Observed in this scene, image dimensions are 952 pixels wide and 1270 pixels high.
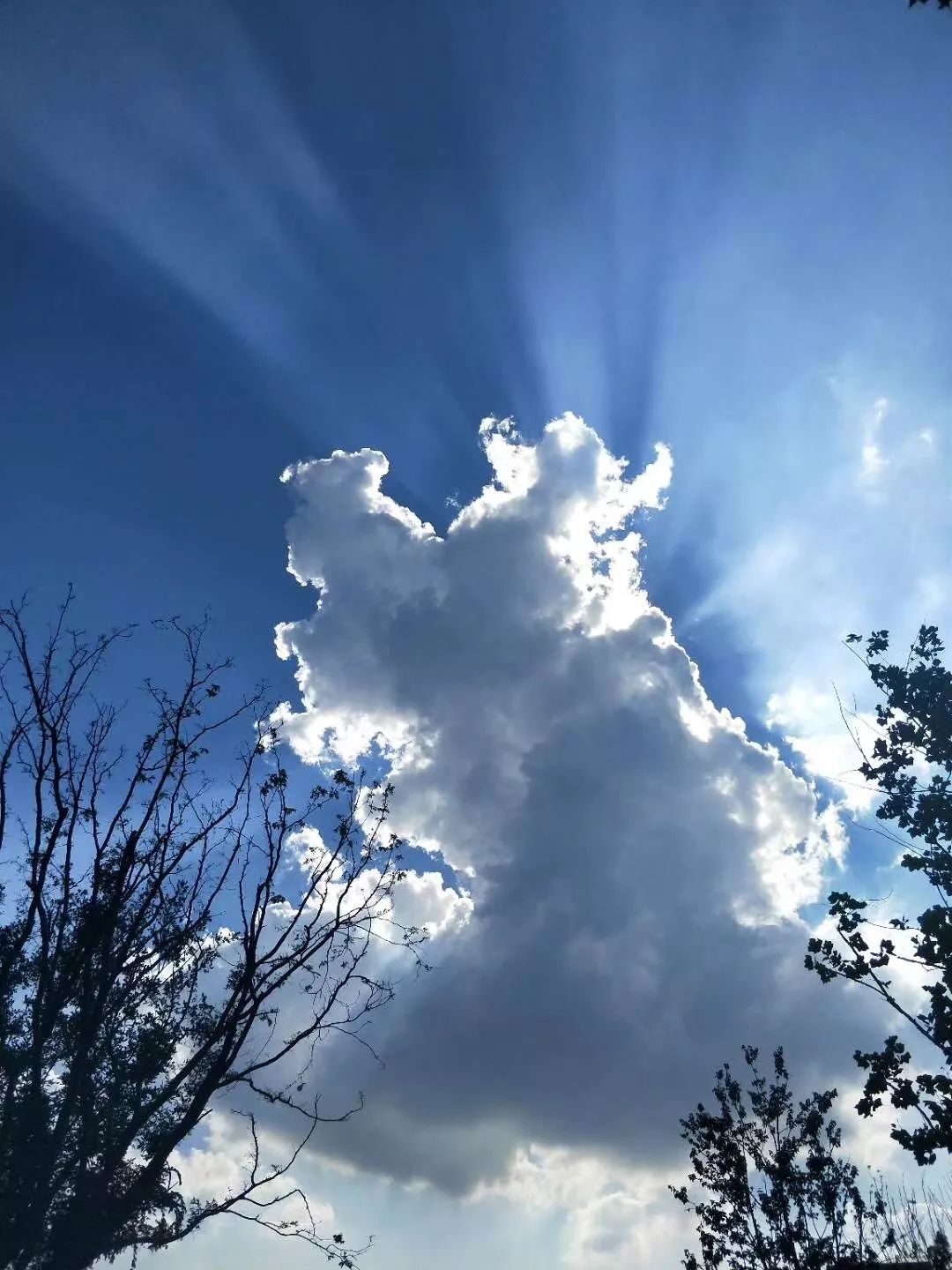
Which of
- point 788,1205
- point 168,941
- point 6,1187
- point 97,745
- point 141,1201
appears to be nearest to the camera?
point 6,1187

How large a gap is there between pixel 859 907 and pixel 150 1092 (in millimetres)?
16628

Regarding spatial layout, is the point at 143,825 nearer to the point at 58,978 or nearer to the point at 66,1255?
the point at 58,978

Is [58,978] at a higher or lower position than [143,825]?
lower

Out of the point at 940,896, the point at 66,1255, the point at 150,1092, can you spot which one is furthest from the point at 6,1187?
the point at 940,896

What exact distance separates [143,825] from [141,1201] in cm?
771

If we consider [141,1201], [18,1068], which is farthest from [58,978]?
[141,1201]

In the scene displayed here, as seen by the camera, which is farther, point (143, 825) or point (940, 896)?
point (143, 825)

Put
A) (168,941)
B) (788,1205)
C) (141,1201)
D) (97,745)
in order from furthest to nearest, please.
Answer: (788,1205)
(168,941)
(97,745)
(141,1201)

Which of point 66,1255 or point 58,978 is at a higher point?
point 58,978

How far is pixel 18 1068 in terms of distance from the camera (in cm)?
1561

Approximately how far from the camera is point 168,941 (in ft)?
57.4

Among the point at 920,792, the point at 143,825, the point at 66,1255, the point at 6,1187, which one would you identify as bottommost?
the point at 66,1255

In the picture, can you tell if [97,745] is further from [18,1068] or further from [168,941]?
[18,1068]

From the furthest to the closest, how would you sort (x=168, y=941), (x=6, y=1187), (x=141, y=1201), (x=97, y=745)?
1. (x=168, y=941)
2. (x=97, y=745)
3. (x=141, y=1201)
4. (x=6, y=1187)
